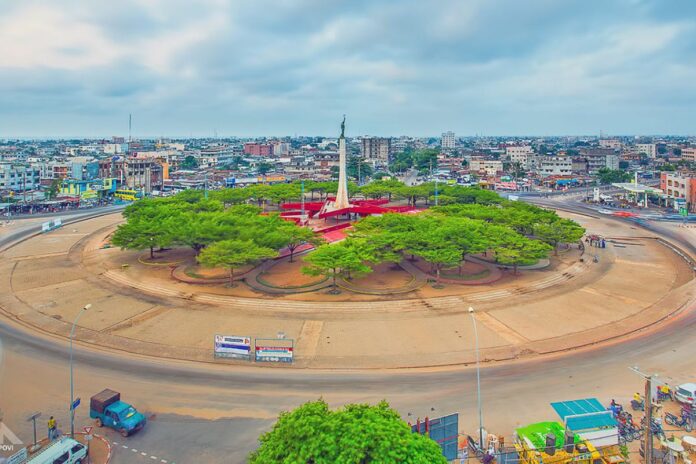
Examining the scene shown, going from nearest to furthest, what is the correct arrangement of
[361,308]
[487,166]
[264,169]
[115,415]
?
[115,415]
[361,308]
[487,166]
[264,169]

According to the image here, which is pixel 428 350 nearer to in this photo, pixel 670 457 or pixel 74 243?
pixel 670 457

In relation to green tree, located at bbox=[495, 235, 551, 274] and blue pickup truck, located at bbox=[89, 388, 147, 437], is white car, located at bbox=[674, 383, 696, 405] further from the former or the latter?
blue pickup truck, located at bbox=[89, 388, 147, 437]

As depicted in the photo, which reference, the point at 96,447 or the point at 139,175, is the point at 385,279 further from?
the point at 139,175

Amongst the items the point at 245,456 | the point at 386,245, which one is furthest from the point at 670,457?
the point at 386,245

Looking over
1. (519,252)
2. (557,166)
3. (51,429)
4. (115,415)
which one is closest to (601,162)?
(557,166)

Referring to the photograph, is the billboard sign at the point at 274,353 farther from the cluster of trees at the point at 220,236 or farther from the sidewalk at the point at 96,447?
the cluster of trees at the point at 220,236

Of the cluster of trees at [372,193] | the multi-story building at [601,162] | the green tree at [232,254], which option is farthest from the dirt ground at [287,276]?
the multi-story building at [601,162]
